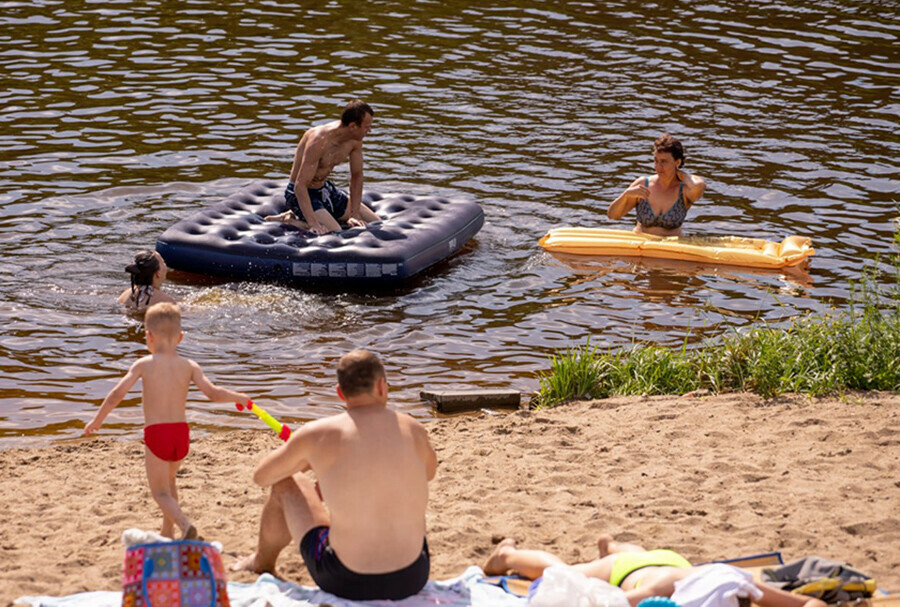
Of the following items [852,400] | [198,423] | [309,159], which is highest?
[309,159]

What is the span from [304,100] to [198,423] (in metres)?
8.48

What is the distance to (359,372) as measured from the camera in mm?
4902

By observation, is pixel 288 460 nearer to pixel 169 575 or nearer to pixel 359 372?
pixel 359 372

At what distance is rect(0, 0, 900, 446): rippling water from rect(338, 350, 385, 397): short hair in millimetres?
3154

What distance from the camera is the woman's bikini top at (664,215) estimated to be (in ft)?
37.7

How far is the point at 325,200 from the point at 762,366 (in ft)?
15.3

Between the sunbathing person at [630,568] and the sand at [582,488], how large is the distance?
1.04 ft

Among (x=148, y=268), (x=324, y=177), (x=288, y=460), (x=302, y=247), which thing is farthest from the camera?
(x=324, y=177)


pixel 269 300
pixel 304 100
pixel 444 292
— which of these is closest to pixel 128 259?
pixel 269 300

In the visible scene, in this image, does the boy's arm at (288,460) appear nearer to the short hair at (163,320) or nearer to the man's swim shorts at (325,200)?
the short hair at (163,320)

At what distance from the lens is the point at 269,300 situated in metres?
10.1

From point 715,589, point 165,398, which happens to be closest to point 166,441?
point 165,398

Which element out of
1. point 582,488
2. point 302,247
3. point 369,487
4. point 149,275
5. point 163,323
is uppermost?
point 163,323

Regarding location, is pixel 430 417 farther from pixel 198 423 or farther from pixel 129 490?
pixel 129 490
